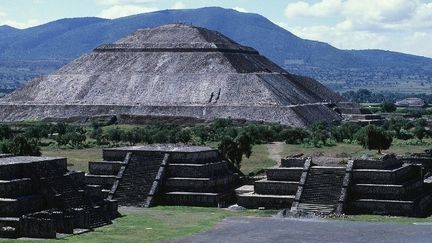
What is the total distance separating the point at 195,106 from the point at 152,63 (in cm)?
2060

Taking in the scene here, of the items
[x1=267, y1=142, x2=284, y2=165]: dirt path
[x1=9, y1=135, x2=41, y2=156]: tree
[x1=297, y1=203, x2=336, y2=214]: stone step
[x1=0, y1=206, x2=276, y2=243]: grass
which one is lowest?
[x1=0, y1=206, x2=276, y2=243]: grass

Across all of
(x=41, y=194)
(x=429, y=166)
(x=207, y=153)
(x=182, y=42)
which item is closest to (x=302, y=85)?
(x=182, y=42)

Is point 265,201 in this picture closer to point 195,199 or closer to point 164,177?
point 195,199

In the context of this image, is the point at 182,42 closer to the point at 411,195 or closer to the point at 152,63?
the point at 152,63

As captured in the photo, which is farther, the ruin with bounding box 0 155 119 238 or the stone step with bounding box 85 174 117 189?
the stone step with bounding box 85 174 117 189

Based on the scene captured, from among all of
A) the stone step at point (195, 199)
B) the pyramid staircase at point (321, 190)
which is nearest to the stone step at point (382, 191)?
the pyramid staircase at point (321, 190)

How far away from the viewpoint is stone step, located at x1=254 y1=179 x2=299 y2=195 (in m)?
55.2

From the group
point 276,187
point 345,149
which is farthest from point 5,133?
point 276,187

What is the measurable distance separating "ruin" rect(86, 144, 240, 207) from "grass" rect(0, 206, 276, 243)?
127 cm

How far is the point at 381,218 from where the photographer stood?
51031 mm

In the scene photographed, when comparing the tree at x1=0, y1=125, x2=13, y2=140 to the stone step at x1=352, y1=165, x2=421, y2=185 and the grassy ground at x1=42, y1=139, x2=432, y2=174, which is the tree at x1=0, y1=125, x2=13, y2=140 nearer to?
the grassy ground at x1=42, y1=139, x2=432, y2=174

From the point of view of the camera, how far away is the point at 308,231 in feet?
150

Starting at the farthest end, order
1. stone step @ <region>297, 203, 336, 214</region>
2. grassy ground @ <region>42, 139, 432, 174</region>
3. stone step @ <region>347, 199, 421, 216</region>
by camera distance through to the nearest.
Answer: grassy ground @ <region>42, 139, 432, 174</region>, stone step @ <region>297, 203, 336, 214</region>, stone step @ <region>347, 199, 421, 216</region>

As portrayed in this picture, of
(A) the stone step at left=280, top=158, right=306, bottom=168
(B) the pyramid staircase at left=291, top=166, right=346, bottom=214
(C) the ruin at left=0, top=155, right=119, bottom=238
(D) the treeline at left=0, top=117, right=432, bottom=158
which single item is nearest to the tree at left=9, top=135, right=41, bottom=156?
(C) the ruin at left=0, top=155, right=119, bottom=238
